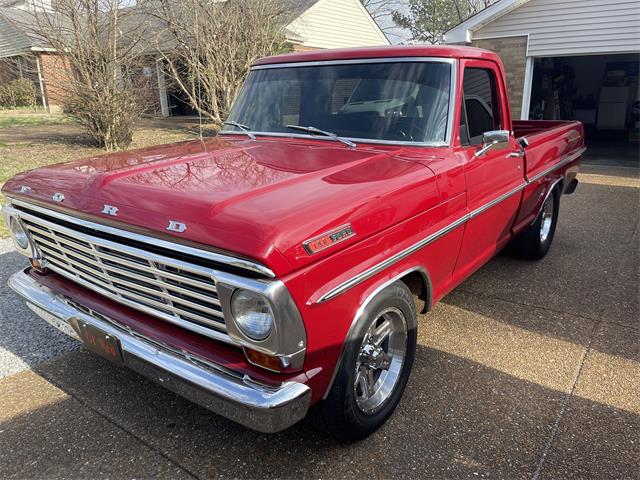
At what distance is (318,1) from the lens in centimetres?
2123

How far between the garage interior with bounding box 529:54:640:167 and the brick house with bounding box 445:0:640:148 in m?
0.03

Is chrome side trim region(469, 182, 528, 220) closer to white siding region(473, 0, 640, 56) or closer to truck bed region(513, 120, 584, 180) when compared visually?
truck bed region(513, 120, 584, 180)

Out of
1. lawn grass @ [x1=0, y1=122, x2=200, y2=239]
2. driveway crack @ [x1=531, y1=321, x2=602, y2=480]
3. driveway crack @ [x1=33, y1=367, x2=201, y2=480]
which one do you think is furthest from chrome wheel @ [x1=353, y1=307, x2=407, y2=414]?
lawn grass @ [x1=0, y1=122, x2=200, y2=239]

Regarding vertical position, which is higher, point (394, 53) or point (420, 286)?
point (394, 53)

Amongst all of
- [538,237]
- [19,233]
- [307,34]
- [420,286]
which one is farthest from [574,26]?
[307,34]

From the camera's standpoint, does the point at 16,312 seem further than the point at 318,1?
No

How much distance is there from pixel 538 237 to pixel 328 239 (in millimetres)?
3524

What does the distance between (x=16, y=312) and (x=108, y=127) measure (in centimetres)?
823

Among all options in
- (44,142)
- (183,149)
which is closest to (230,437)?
(183,149)

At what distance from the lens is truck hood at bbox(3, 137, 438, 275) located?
201cm

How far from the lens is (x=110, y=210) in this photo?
234 centimetres

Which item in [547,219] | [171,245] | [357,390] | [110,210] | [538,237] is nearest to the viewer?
[171,245]

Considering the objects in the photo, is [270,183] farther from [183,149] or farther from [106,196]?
[183,149]

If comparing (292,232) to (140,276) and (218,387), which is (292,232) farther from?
(140,276)
